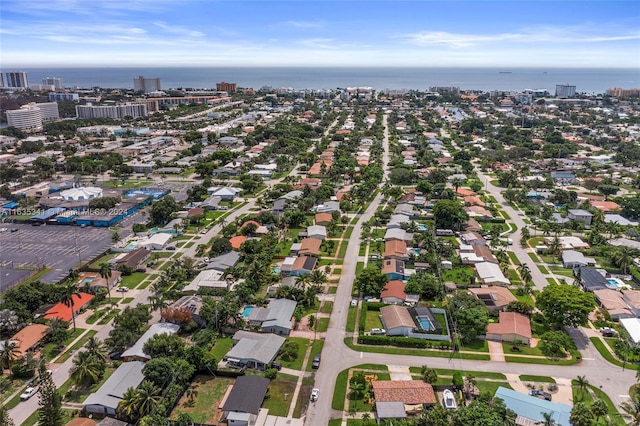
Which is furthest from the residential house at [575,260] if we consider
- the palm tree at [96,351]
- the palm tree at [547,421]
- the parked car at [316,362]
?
the palm tree at [96,351]

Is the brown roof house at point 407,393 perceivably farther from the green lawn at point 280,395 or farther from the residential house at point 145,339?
the residential house at point 145,339

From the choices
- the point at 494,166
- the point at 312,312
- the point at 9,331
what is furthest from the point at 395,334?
the point at 494,166

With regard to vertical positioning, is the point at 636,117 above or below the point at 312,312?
above

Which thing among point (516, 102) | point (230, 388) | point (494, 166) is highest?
point (516, 102)

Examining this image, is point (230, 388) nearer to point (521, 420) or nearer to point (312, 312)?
point (312, 312)

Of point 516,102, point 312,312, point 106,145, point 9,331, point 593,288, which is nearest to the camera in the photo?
point 9,331
